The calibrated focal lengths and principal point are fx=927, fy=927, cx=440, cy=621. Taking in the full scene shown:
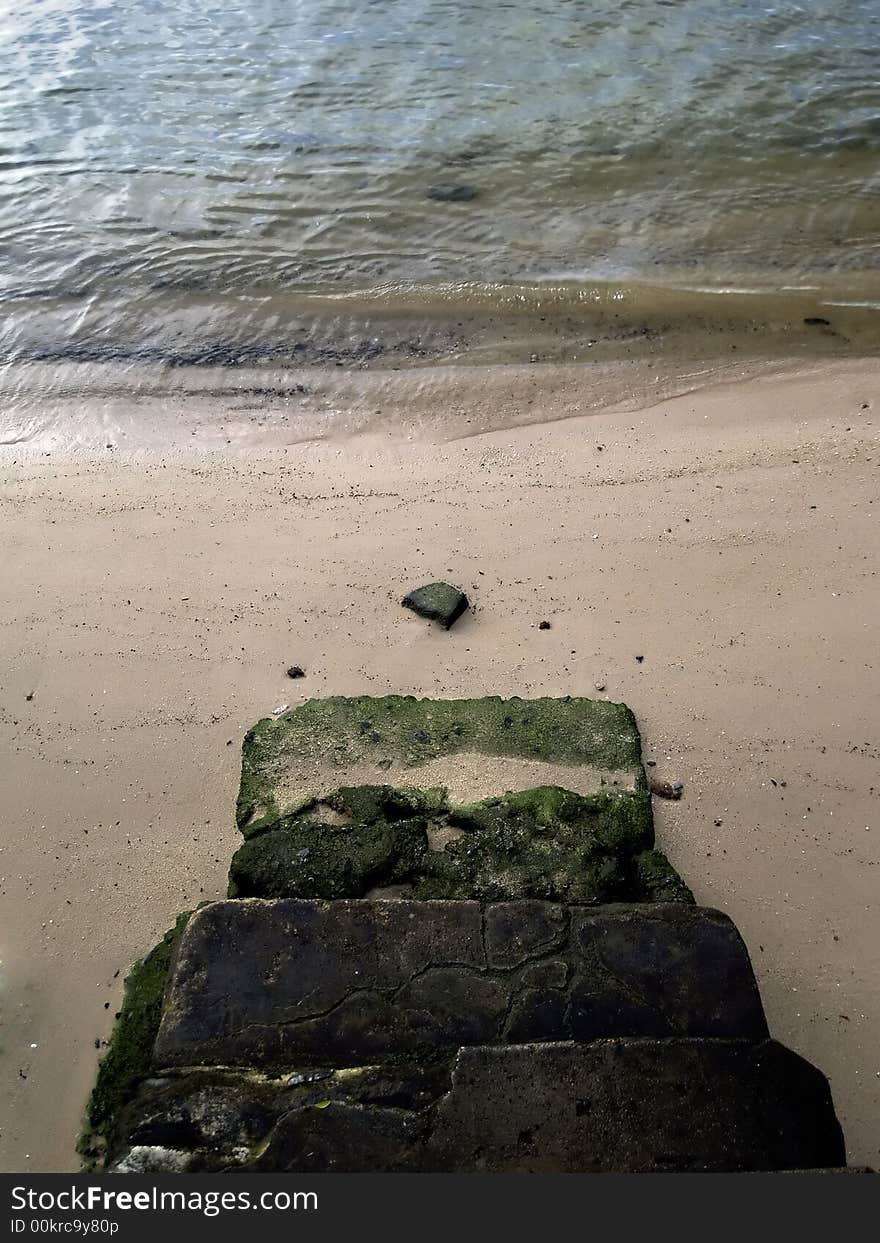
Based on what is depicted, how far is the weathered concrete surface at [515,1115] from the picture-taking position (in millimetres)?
2516

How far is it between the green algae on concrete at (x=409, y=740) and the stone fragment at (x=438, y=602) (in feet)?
2.00

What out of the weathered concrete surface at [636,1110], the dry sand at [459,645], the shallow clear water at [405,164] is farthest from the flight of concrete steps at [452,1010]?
the shallow clear water at [405,164]

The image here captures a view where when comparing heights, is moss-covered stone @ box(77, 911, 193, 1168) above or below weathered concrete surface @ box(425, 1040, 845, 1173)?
below

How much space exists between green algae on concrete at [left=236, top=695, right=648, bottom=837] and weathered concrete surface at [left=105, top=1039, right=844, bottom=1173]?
4.23 feet

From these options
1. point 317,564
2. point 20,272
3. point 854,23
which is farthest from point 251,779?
point 854,23

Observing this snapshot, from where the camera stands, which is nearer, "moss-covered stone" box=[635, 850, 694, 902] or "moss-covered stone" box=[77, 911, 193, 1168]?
"moss-covered stone" box=[77, 911, 193, 1168]

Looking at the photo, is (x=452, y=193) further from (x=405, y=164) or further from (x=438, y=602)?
(x=438, y=602)

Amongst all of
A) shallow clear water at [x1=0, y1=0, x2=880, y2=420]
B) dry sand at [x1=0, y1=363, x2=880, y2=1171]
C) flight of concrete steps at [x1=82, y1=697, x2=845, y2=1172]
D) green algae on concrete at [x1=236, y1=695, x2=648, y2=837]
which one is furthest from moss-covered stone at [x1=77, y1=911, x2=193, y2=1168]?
shallow clear water at [x1=0, y1=0, x2=880, y2=420]

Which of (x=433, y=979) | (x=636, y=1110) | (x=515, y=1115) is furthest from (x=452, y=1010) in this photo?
(x=636, y=1110)

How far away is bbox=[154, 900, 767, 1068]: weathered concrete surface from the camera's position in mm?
2824

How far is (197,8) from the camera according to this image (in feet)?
41.8

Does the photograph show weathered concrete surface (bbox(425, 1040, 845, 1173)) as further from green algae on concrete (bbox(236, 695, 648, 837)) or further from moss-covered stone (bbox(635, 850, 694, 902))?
green algae on concrete (bbox(236, 695, 648, 837))

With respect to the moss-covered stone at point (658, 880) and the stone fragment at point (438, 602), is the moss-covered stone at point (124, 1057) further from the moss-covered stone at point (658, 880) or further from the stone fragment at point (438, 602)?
the stone fragment at point (438, 602)

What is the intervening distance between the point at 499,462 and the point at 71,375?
11.7 feet
